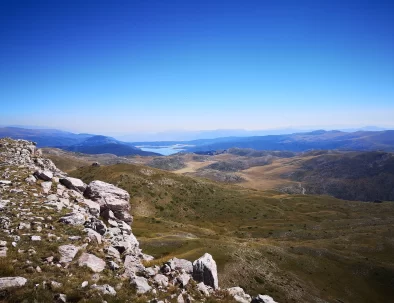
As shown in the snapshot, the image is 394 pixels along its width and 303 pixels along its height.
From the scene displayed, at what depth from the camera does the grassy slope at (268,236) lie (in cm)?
5178

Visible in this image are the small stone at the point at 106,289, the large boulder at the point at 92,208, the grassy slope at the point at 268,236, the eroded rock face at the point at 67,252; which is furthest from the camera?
the grassy slope at the point at 268,236

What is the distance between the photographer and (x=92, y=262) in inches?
818

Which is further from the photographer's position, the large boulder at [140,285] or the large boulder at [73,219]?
the large boulder at [73,219]

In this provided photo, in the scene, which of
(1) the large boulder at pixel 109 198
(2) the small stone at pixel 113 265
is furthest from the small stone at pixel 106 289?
(1) the large boulder at pixel 109 198

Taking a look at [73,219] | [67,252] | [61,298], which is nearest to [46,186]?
[73,219]

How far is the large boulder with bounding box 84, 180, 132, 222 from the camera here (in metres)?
42.6

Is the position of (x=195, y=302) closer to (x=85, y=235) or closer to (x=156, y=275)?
(x=156, y=275)

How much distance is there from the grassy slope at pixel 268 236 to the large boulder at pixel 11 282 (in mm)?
36190

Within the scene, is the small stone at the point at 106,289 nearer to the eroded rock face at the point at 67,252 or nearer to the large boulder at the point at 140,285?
the large boulder at the point at 140,285

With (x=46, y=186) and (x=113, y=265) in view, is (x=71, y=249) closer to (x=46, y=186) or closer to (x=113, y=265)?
(x=113, y=265)

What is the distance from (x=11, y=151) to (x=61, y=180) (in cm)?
1795

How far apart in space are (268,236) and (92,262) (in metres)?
88.0

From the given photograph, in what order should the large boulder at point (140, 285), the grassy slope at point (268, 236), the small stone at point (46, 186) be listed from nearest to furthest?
the large boulder at point (140, 285)
the small stone at point (46, 186)
the grassy slope at point (268, 236)

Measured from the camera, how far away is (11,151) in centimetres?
4997
